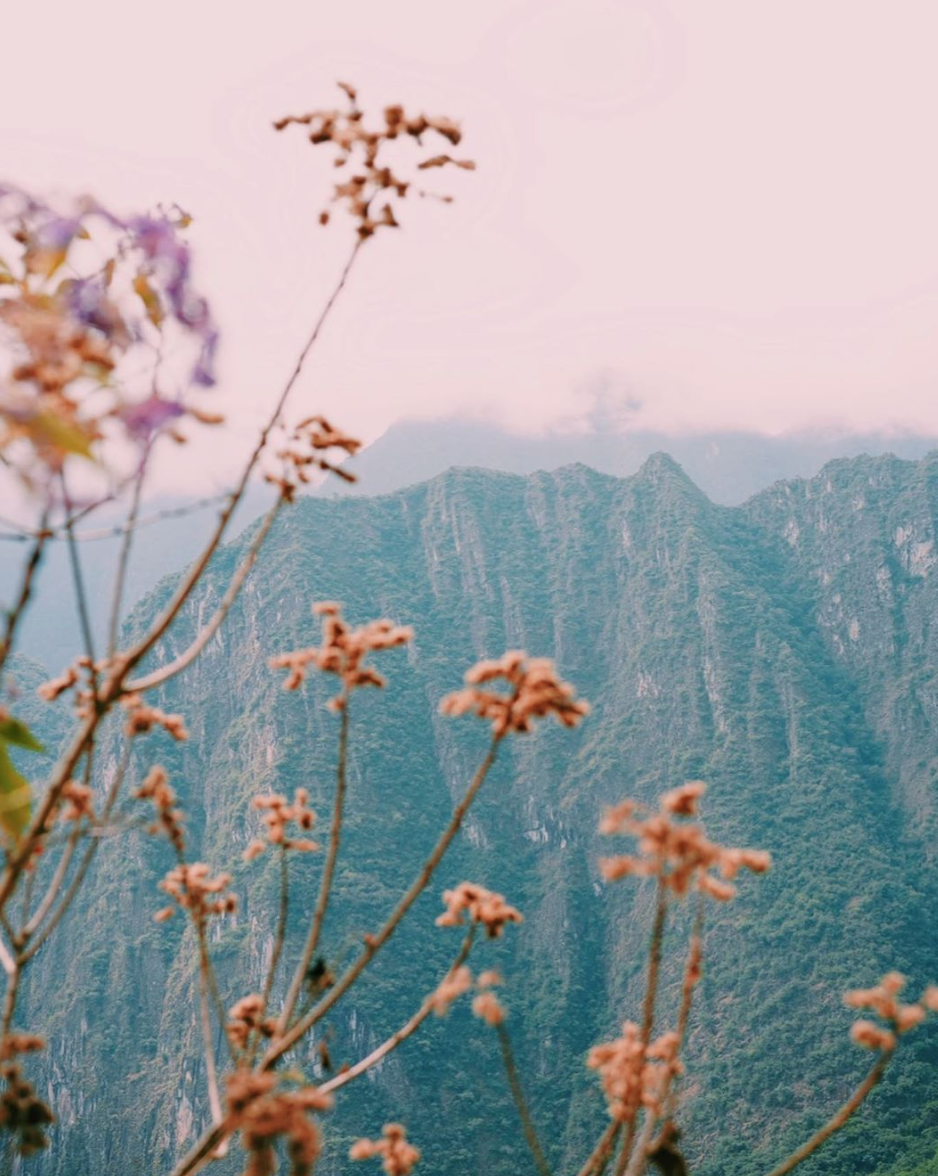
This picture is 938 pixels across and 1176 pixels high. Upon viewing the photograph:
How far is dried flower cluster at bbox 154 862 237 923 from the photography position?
2.33 meters

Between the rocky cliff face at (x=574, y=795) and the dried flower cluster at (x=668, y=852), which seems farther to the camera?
the rocky cliff face at (x=574, y=795)

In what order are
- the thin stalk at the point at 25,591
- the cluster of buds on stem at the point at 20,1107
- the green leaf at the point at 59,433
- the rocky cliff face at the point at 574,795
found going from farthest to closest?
the rocky cliff face at the point at 574,795 < the cluster of buds on stem at the point at 20,1107 < the thin stalk at the point at 25,591 < the green leaf at the point at 59,433

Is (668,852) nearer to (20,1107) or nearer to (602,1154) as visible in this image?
(602,1154)

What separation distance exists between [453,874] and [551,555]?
6638 cm

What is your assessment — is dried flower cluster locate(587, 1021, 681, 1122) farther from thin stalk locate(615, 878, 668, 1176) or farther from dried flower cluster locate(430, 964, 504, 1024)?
dried flower cluster locate(430, 964, 504, 1024)

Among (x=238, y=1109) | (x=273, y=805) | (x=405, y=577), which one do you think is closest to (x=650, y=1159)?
(x=238, y=1109)

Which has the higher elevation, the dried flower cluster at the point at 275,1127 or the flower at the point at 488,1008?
the flower at the point at 488,1008

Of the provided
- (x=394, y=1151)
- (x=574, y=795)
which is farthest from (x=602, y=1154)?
(x=574, y=795)

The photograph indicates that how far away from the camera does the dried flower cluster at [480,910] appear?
6.93ft

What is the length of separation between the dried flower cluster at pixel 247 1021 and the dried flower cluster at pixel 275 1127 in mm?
934

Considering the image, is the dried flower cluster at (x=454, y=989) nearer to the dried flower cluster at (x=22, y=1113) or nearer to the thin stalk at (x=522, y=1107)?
the thin stalk at (x=522, y=1107)

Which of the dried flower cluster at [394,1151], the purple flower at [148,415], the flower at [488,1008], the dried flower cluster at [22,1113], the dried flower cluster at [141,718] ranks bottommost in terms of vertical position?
the dried flower cluster at [22,1113]

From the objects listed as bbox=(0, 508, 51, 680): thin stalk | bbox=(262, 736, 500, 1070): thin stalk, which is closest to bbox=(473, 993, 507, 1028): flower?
bbox=(262, 736, 500, 1070): thin stalk

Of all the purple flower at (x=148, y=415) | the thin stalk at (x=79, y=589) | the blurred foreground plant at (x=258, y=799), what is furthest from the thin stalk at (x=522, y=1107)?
the purple flower at (x=148, y=415)
